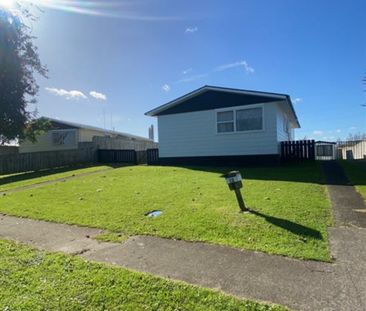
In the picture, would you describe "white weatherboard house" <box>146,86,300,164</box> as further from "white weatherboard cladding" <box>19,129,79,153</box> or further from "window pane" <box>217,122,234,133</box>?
"white weatherboard cladding" <box>19,129,79,153</box>

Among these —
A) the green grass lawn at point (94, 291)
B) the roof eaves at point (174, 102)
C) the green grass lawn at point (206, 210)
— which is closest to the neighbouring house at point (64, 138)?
the roof eaves at point (174, 102)

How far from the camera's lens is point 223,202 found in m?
6.88

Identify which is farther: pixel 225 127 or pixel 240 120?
pixel 225 127

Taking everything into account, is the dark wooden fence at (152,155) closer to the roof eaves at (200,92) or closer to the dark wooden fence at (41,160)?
the roof eaves at (200,92)

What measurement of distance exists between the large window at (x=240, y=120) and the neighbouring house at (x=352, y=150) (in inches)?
555

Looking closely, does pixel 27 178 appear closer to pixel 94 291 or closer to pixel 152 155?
pixel 152 155

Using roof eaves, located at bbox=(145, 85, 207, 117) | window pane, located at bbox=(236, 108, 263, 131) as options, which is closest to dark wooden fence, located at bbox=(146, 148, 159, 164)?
roof eaves, located at bbox=(145, 85, 207, 117)

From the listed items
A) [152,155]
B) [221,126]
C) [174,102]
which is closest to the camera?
[221,126]

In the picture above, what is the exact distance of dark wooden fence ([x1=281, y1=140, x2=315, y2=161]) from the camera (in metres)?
16.0

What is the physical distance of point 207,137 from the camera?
1652 centimetres

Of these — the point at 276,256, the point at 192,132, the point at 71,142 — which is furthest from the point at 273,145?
the point at 71,142

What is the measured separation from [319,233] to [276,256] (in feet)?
3.77

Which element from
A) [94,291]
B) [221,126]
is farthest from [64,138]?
[94,291]

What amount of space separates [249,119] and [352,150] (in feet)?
56.0
